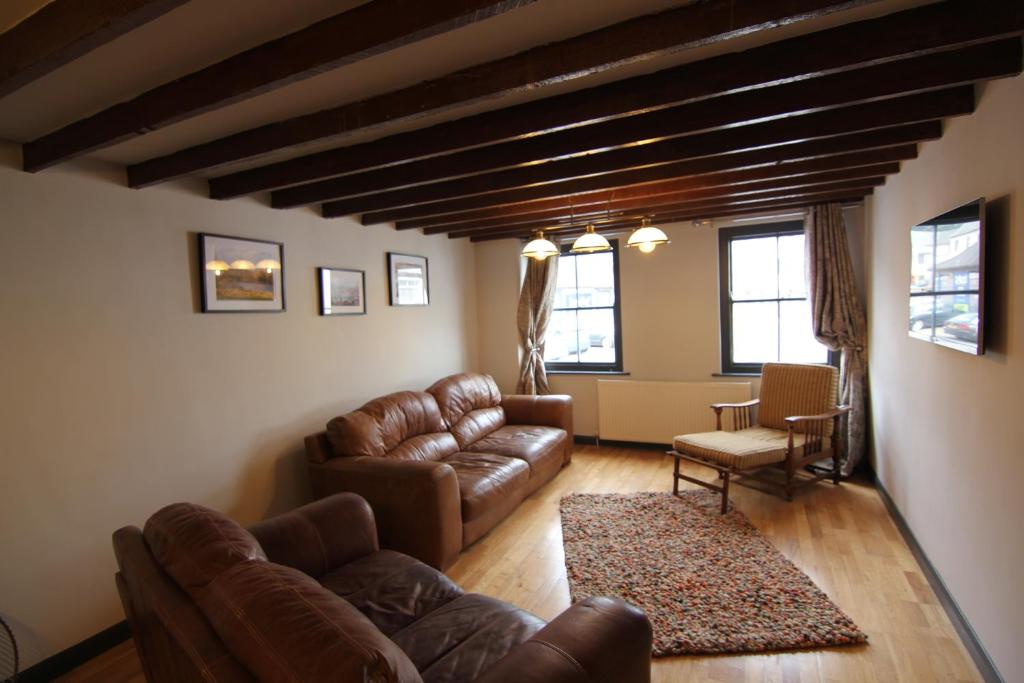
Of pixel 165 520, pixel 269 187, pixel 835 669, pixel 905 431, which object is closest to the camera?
pixel 165 520

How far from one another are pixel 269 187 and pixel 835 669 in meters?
3.62

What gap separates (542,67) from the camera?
A: 1.69m

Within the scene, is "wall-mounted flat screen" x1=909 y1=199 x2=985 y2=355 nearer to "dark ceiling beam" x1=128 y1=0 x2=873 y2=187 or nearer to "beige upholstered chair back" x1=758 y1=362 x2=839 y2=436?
"dark ceiling beam" x1=128 y1=0 x2=873 y2=187

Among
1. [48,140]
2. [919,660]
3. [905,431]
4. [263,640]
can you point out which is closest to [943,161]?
[905,431]

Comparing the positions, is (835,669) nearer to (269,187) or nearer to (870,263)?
(870,263)

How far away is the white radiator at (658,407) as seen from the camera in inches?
196

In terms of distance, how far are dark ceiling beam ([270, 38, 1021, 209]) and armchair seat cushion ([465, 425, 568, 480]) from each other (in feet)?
7.21

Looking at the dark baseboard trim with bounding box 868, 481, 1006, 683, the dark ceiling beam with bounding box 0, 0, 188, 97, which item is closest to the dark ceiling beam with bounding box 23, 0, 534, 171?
the dark ceiling beam with bounding box 0, 0, 188, 97

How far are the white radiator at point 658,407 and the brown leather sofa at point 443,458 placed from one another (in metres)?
0.67

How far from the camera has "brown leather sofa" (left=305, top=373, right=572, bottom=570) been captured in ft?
10.1

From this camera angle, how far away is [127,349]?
Result: 2697 mm

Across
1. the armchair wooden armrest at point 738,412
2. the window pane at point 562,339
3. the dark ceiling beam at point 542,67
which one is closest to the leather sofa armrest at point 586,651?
the dark ceiling beam at point 542,67

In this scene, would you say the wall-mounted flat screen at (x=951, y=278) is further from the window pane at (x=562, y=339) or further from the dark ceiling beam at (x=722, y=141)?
the window pane at (x=562, y=339)

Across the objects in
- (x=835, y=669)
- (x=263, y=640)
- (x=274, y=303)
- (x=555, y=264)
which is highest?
(x=555, y=264)
